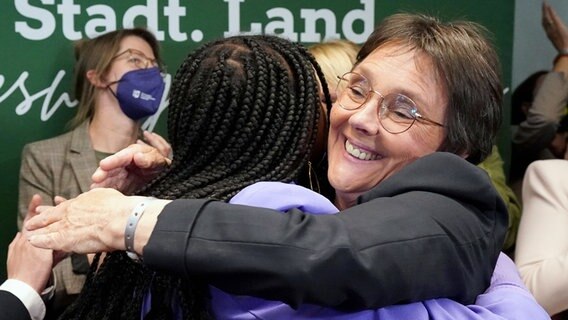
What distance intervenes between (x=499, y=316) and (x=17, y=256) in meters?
1.06

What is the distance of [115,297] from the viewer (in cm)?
118

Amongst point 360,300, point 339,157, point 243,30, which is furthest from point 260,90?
point 243,30

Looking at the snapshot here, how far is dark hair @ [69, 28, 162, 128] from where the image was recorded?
327cm

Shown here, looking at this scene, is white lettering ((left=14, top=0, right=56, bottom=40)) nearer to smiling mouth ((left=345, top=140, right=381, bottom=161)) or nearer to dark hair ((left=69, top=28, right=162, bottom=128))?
dark hair ((left=69, top=28, right=162, bottom=128))

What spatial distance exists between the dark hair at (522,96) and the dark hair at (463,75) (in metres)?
3.02

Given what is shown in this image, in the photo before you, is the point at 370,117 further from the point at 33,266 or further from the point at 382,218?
the point at 33,266

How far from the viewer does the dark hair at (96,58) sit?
3270 millimetres

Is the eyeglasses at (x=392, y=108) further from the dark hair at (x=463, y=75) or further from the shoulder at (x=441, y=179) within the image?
the shoulder at (x=441, y=179)

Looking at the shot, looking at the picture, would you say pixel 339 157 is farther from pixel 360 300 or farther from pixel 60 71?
pixel 60 71

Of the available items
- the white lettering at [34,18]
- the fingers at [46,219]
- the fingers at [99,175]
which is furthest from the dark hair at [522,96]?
the fingers at [46,219]

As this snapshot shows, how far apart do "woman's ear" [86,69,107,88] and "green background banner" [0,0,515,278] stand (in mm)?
118

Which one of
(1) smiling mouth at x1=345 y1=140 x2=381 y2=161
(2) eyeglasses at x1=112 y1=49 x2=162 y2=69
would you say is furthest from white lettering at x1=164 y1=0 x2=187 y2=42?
(1) smiling mouth at x1=345 y1=140 x2=381 y2=161

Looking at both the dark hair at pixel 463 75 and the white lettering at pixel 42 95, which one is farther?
the white lettering at pixel 42 95

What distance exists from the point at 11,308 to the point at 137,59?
2.04 meters
